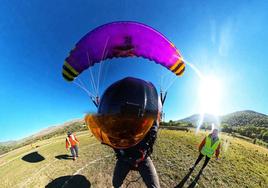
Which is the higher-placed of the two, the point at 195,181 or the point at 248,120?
the point at 248,120

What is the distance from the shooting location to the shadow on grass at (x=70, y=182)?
8.14 m

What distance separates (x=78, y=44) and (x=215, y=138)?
22.9 ft

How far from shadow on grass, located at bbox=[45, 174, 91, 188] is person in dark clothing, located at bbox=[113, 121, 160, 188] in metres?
4.54

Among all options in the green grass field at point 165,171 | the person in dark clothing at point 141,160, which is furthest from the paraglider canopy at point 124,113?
the green grass field at point 165,171

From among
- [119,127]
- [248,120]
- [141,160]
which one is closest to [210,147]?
[141,160]

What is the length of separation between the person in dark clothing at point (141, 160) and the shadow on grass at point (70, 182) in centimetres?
454

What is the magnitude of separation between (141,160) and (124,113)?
1.60 m

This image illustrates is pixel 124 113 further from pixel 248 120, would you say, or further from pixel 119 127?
pixel 248 120

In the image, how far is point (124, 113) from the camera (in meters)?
2.62

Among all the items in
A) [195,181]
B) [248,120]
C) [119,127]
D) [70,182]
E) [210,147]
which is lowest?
[195,181]

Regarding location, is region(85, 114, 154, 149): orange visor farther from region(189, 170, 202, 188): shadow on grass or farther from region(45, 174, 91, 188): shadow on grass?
region(45, 174, 91, 188): shadow on grass

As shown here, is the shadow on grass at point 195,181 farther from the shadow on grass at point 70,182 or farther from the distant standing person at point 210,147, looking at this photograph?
the shadow on grass at point 70,182

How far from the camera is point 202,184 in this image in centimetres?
757

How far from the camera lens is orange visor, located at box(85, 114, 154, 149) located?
2680 millimetres
